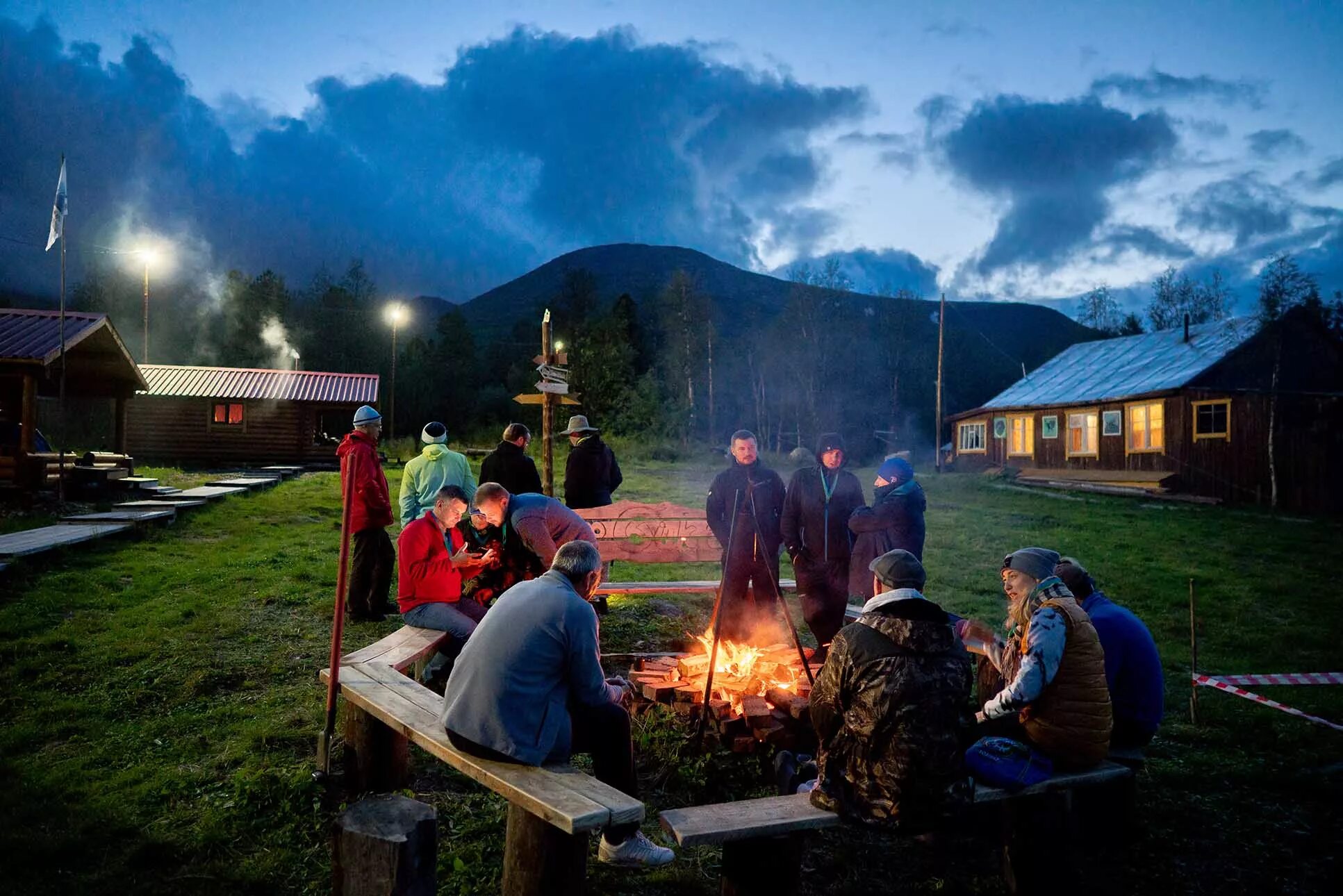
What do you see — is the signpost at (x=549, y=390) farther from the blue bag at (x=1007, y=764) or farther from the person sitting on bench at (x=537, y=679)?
the blue bag at (x=1007, y=764)

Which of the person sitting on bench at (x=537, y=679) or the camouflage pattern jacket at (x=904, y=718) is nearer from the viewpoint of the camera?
the camouflage pattern jacket at (x=904, y=718)

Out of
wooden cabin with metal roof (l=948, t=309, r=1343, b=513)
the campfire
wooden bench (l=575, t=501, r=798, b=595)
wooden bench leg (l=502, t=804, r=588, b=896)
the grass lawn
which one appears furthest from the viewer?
wooden cabin with metal roof (l=948, t=309, r=1343, b=513)

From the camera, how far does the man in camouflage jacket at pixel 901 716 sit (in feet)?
9.95

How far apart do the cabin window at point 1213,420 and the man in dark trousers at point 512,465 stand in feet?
69.9

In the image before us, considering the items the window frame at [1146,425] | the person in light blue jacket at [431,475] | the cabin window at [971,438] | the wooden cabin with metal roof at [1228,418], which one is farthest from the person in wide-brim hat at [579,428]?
the cabin window at [971,438]

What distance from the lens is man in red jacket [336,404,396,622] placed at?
283 inches

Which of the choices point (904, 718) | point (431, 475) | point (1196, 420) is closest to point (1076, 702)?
point (904, 718)

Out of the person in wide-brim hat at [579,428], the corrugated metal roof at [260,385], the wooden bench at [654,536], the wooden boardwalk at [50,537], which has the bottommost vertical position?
the wooden boardwalk at [50,537]

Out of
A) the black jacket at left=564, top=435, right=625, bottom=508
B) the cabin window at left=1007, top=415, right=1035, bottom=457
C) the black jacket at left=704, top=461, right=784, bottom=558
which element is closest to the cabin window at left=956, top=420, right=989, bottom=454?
the cabin window at left=1007, top=415, right=1035, bottom=457

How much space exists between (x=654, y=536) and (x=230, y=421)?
25.5 metres

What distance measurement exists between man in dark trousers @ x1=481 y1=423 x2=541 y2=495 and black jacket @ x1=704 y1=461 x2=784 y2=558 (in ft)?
6.32

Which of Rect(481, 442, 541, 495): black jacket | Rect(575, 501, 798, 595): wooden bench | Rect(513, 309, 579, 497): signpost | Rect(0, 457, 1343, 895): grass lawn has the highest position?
Rect(513, 309, 579, 497): signpost

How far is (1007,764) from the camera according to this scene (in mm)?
3418

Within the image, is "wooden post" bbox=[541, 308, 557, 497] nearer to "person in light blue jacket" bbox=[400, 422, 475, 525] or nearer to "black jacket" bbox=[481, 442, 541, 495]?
"black jacket" bbox=[481, 442, 541, 495]
